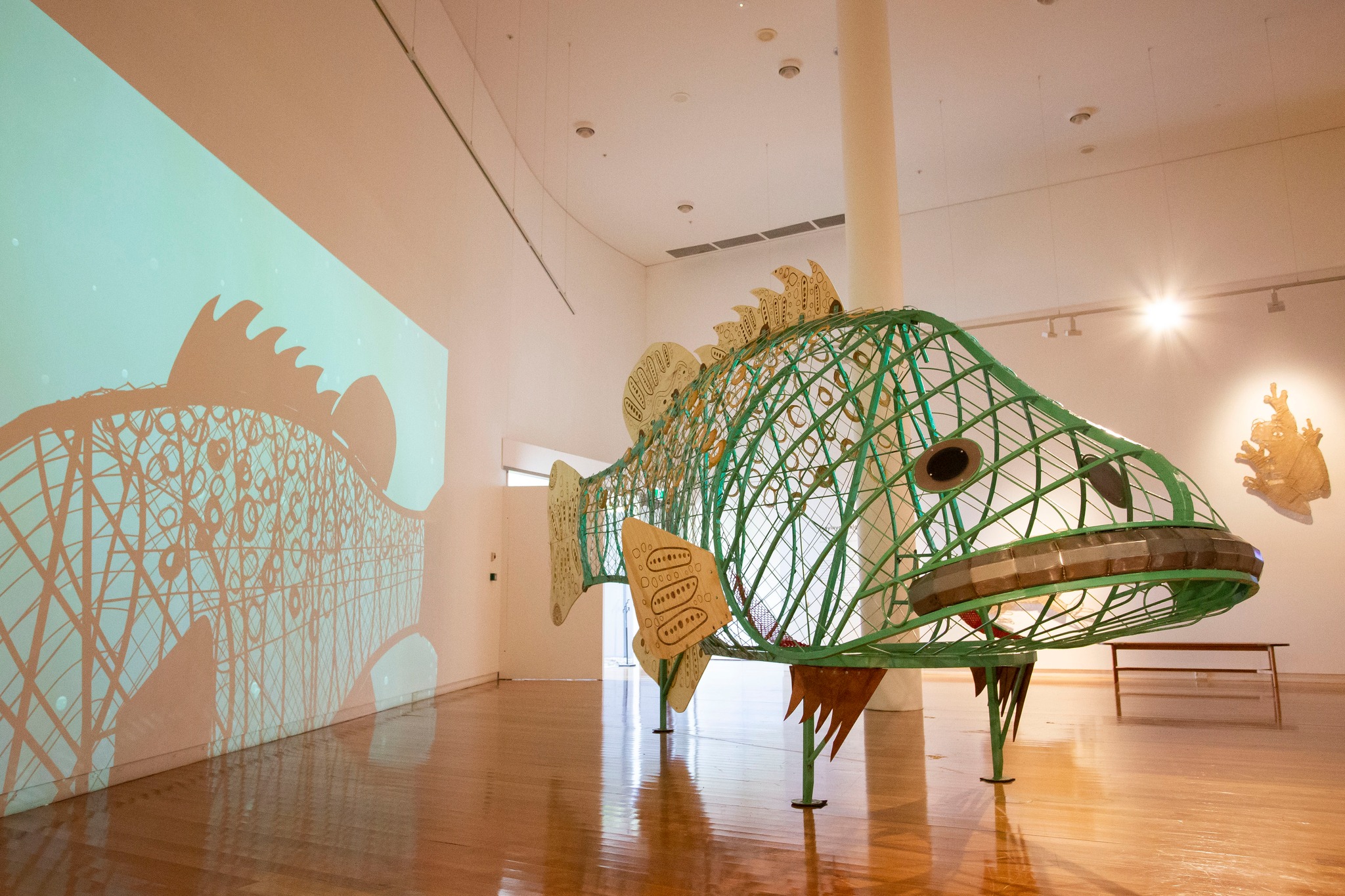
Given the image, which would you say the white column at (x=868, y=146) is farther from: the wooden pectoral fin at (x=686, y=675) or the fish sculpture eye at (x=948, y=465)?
the fish sculpture eye at (x=948, y=465)

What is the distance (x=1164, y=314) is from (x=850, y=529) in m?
6.79

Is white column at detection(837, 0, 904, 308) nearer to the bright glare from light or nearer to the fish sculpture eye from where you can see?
the bright glare from light

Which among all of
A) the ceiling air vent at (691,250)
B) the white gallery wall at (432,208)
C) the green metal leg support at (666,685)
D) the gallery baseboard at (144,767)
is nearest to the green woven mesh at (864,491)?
the green metal leg support at (666,685)

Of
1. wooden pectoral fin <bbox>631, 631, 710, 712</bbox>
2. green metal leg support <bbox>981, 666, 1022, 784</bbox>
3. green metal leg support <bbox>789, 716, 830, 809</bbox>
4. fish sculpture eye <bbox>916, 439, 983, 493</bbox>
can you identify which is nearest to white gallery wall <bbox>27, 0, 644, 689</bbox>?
wooden pectoral fin <bbox>631, 631, 710, 712</bbox>

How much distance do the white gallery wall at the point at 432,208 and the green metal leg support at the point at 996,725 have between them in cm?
445

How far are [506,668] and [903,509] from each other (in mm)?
4127

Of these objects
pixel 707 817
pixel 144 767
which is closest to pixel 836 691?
pixel 707 817

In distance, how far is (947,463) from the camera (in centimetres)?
233

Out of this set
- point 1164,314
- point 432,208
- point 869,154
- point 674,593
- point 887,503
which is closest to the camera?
point 674,593

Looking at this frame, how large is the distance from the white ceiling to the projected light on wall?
3.12m

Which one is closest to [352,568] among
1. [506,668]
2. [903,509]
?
[506,668]

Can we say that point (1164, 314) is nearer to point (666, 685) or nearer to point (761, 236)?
point (761, 236)

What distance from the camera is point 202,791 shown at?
343 centimetres

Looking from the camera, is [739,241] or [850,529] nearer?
[850,529]
